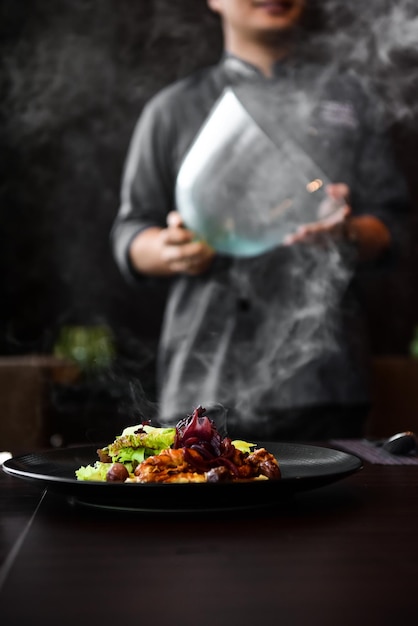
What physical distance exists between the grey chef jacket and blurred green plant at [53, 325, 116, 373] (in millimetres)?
539

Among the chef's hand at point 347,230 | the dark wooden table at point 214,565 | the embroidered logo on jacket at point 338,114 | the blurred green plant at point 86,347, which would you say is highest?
the embroidered logo on jacket at point 338,114

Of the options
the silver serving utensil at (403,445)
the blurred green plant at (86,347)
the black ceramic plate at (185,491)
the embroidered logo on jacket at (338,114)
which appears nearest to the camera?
the black ceramic plate at (185,491)

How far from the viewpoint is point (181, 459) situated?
0.92 meters

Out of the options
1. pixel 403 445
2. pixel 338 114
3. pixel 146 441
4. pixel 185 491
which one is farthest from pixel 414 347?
pixel 185 491

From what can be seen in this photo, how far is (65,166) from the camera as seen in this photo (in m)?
3.69

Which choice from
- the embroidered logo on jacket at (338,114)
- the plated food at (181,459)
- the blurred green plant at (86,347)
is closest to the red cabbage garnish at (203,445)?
the plated food at (181,459)

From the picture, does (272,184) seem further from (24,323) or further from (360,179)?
(24,323)

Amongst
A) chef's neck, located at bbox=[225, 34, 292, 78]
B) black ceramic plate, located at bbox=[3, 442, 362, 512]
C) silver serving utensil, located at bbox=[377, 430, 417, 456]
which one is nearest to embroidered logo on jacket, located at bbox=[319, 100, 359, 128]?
chef's neck, located at bbox=[225, 34, 292, 78]

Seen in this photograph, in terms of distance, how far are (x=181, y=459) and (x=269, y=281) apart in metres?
2.02

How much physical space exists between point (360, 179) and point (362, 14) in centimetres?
84

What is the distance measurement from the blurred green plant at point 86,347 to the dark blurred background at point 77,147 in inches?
3.3

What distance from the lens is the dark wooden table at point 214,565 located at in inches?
22.5

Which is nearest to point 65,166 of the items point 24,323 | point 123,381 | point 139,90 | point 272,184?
point 139,90

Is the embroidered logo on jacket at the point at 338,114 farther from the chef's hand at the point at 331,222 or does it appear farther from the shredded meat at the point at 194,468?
the shredded meat at the point at 194,468
